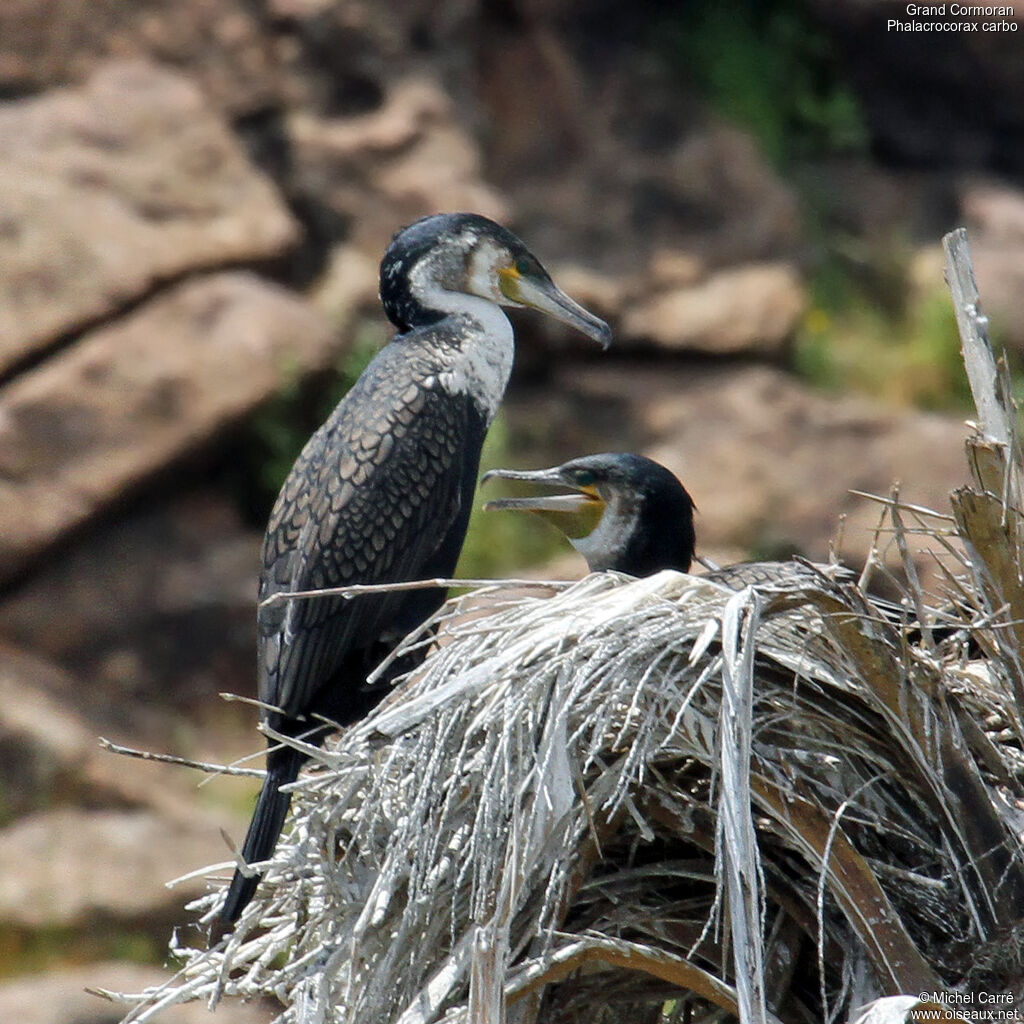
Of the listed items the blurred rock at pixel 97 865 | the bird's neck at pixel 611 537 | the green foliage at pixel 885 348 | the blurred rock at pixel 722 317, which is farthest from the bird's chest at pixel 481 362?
the green foliage at pixel 885 348

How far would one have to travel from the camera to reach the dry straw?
2.64 metres

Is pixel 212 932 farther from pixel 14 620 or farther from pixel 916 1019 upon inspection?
pixel 14 620

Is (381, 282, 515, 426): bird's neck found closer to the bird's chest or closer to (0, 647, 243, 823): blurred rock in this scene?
the bird's chest

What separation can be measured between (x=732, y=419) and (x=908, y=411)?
88 cm

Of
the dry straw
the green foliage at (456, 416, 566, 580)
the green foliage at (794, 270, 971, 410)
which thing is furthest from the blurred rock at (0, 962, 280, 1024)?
the green foliage at (794, 270, 971, 410)

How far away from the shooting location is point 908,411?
27.7 ft

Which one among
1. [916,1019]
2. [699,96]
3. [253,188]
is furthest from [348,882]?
[699,96]

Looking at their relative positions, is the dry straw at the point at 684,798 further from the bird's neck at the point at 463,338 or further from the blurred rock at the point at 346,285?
the blurred rock at the point at 346,285

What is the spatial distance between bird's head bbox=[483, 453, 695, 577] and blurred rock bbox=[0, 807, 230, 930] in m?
3.36

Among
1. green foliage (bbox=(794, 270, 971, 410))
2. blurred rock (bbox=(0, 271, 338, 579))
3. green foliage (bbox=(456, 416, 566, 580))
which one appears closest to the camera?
blurred rock (bbox=(0, 271, 338, 579))

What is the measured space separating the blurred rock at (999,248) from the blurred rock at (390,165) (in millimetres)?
2287

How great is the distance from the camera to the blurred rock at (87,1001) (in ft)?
20.2

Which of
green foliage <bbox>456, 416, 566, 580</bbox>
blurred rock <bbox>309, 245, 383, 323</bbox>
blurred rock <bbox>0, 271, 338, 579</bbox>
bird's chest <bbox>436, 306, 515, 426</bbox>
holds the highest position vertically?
bird's chest <bbox>436, 306, 515, 426</bbox>

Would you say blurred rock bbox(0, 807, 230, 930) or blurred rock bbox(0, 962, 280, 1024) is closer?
blurred rock bbox(0, 962, 280, 1024)
